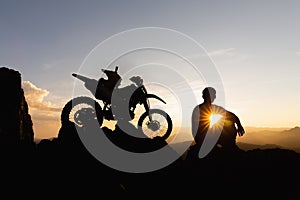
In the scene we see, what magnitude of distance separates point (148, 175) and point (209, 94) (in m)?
4.06

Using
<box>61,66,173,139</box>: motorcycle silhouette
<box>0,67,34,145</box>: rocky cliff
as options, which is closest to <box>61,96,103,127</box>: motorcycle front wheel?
<box>61,66,173,139</box>: motorcycle silhouette

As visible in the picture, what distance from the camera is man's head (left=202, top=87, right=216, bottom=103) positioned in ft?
40.0

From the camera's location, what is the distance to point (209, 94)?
12211 mm

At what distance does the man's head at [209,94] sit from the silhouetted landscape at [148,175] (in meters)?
1.97

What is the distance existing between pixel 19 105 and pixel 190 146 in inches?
639

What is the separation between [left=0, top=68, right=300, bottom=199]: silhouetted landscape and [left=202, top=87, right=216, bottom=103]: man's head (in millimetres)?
1970

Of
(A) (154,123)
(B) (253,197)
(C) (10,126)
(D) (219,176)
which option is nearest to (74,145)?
(A) (154,123)

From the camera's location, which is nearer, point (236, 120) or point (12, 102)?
point (236, 120)

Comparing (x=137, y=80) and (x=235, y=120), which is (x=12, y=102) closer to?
(x=137, y=80)

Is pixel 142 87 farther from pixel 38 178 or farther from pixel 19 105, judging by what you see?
pixel 19 105

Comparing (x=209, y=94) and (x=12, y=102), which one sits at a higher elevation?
(x=209, y=94)

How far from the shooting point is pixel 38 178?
10.9m

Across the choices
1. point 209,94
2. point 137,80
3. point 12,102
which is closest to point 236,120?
point 209,94

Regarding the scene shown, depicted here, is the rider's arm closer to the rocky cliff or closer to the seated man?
the seated man
